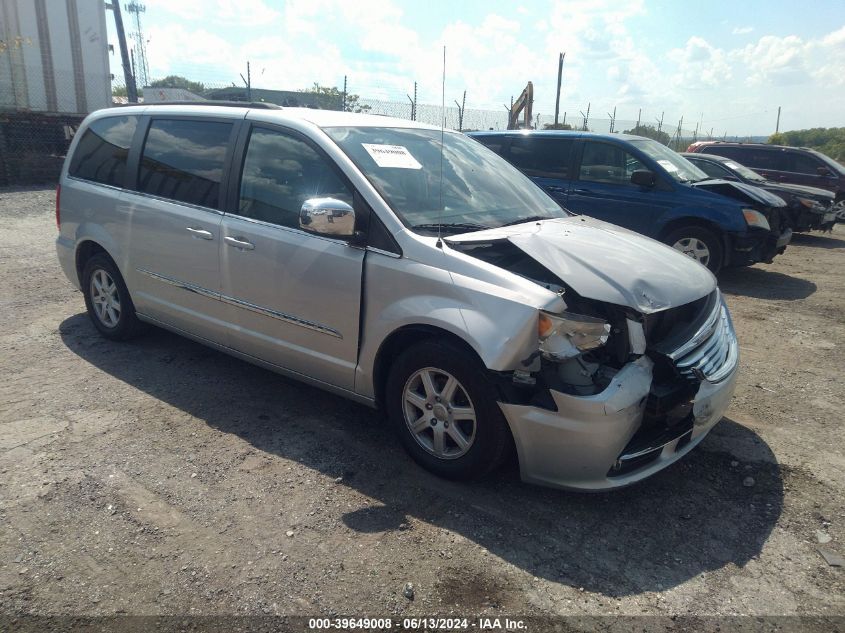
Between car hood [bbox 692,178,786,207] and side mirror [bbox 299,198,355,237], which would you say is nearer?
side mirror [bbox 299,198,355,237]

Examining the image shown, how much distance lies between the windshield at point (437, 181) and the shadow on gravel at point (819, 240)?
392 inches

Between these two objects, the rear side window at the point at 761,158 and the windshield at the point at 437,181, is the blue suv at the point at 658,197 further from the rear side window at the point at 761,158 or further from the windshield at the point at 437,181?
the rear side window at the point at 761,158

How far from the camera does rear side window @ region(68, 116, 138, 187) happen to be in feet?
15.7

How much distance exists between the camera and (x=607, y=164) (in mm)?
8102

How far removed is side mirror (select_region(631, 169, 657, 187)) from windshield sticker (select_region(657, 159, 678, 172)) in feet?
0.96

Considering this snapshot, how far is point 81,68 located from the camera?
16188 millimetres

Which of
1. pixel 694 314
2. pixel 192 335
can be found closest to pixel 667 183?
pixel 694 314

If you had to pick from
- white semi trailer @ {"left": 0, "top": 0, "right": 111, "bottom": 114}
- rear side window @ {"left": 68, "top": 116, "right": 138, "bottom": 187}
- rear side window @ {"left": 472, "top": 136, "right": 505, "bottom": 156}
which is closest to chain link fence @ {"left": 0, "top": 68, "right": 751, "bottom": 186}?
white semi trailer @ {"left": 0, "top": 0, "right": 111, "bottom": 114}

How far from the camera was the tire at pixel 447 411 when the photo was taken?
2965 millimetres

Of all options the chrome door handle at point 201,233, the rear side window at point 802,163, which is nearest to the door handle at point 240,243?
the chrome door handle at point 201,233

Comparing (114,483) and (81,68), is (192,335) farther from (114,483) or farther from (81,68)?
(81,68)

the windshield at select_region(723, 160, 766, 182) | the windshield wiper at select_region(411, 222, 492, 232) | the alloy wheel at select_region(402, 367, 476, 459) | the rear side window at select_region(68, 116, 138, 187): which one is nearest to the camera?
the alloy wheel at select_region(402, 367, 476, 459)

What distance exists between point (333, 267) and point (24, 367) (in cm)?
284

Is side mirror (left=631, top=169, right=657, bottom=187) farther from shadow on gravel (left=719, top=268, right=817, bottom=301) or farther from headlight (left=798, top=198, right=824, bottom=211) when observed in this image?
headlight (left=798, top=198, right=824, bottom=211)
